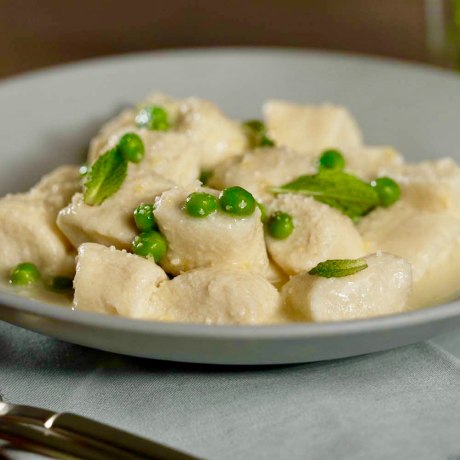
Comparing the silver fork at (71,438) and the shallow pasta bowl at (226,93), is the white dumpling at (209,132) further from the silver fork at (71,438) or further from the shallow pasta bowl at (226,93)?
the silver fork at (71,438)

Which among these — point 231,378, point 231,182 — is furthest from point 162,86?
point 231,378

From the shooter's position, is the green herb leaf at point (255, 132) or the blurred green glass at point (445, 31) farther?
the blurred green glass at point (445, 31)

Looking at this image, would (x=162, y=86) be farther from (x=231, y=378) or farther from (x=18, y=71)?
(x=231, y=378)

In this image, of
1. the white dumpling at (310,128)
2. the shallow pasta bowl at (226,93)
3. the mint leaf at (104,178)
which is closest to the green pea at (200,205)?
the mint leaf at (104,178)

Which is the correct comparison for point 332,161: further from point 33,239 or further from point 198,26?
point 198,26

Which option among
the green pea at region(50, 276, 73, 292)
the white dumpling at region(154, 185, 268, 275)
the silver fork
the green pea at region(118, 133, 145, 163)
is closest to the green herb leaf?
the green pea at region(118, 133, 145, 163)

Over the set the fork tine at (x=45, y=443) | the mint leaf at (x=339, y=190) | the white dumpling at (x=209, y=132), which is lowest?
the fork tine at (x=45, y=443)

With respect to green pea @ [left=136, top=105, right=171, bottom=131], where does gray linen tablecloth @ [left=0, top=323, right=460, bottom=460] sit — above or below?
below

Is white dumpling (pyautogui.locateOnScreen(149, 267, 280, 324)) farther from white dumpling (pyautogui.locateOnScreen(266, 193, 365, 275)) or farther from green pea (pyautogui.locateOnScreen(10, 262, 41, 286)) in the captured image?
green pea (pyautogui.locateOnScreen(10, 262, 41, 286))
